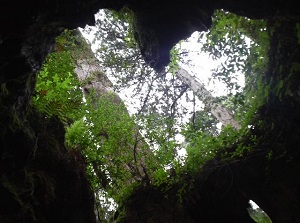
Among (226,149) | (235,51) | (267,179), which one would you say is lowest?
(267,179)

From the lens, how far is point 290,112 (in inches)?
157

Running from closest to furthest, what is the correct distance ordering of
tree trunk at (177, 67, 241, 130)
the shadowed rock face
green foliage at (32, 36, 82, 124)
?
the shadowed rock face < green foliage at (32, 36, 82, 124) < tree trunk at (177, 67, 241, 130)

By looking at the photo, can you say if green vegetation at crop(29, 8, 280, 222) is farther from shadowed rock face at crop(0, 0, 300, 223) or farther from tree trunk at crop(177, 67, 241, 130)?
tree trunk at crop(177, 67, 241, 130)

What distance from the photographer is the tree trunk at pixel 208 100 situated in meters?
9.77

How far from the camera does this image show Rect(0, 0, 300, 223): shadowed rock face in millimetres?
2766

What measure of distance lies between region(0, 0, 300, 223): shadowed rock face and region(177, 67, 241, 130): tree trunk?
16.0 ft

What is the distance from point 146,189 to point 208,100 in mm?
5350

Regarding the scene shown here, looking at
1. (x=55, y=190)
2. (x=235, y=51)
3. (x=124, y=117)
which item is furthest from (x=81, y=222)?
(x=235, y=51)

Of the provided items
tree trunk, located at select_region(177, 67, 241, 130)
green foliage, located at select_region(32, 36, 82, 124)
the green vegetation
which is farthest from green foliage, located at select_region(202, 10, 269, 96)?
tree trunk, located at select_region(177, 67, 241, 130)

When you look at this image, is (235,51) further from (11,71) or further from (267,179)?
(11,71)

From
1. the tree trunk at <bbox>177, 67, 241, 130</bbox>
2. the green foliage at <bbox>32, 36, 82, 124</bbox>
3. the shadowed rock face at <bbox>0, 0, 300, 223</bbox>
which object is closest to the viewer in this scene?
the shadowed rock face at <bbox>0, 0, 300, 223</bbox>

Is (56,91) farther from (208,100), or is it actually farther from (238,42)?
(208,100)

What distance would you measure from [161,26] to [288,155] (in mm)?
2715

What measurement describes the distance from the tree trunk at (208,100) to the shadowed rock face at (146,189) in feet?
16.0
